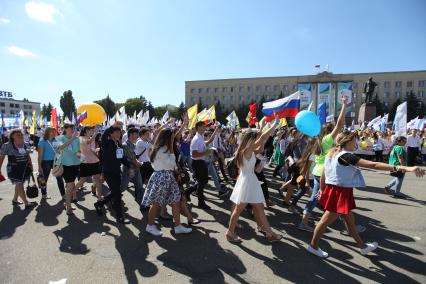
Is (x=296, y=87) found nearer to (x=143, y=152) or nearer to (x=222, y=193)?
(x=222, y=193)

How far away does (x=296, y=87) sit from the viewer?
86.4 m

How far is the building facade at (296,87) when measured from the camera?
80688 millimetres

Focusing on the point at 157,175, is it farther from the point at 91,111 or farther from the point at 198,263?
the point at 91,111

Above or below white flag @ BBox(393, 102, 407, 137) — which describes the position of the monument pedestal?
above

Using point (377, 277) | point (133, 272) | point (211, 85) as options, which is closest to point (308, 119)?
point (377, 277)

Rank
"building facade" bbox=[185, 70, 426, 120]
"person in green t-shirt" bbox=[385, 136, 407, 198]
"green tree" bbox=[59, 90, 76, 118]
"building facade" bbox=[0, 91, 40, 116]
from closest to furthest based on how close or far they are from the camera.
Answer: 1. "person in green t-shirt" bbox=[385, 136, 407, 198]
2. "building facade" bbox=[185, 70, 426, 120]
3. "green tree" bbox=[59, 90, 76, 118]
4. "building facade" bbox=[0, 91, 40, 116]

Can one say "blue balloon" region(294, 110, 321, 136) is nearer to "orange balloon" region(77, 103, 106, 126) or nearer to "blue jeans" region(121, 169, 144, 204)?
"blue jeans" region(121, 169, 144, 204)

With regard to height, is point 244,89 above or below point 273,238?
above

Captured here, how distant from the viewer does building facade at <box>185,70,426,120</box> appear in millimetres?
80688

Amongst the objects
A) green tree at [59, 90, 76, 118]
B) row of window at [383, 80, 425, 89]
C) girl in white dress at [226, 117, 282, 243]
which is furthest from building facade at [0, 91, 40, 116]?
row of window at [383, 80, 425, 89]

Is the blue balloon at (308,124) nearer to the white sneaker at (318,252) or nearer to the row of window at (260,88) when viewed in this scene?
the white sneaker at (318,252)

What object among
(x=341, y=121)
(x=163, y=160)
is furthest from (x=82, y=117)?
(x=341, y=121)

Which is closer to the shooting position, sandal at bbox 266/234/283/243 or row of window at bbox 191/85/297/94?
sandal at bbox 266/234/283/243

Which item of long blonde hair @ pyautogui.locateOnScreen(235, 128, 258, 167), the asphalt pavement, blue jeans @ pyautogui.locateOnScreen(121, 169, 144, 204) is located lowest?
the asphalt pavement
